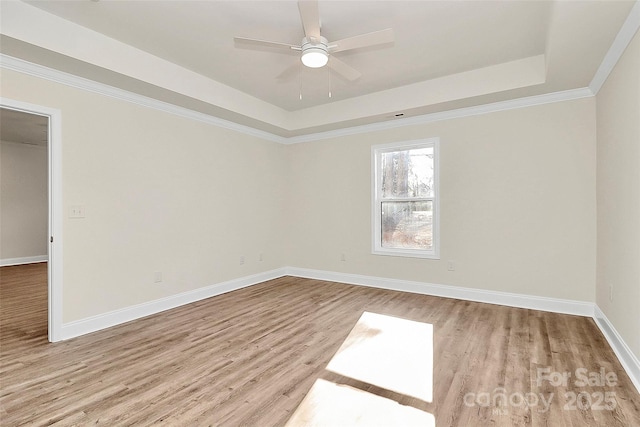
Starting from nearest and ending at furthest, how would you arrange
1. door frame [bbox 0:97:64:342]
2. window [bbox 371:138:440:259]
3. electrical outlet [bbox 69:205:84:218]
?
door frame [bbox 0:97:64:342]
electrical outlet [bbox 69:205:84:218]
window [bbox 371:138:440:259]

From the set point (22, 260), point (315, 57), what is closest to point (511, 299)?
point (315, 57)

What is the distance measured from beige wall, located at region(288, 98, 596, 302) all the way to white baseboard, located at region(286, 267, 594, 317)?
0.24ft

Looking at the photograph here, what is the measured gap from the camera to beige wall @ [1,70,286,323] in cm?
309

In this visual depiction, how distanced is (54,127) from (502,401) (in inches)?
171

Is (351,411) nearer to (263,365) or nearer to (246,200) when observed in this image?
(263,365)

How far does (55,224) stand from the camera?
297 centimetres

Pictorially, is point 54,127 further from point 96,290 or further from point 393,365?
point 393,365

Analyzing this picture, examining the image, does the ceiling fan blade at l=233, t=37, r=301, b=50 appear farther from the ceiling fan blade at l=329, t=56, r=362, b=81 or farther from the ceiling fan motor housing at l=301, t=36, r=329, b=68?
the ceiling fan blade at l=329, t=56, r=362, b=81

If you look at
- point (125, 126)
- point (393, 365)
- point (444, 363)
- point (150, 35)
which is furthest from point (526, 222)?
point (125, 126)

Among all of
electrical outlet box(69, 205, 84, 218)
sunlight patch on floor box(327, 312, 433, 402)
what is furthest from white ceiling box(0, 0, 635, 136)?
sunlight patch on floor box(327, 312, 433, 402)

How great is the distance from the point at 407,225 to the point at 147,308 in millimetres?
3721

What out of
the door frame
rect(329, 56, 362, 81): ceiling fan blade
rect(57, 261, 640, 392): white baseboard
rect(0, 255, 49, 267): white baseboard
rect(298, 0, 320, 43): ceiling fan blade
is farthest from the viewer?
rect(0, 255, 49, 267): white baseboard

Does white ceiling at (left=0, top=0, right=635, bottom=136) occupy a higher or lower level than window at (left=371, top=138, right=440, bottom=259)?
higher

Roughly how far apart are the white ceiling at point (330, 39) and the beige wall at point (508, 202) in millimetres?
391
